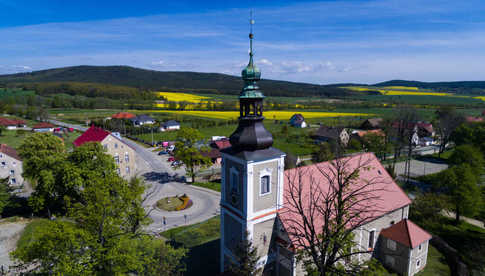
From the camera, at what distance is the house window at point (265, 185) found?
16456 mm

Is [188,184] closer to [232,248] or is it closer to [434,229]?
[232,248]

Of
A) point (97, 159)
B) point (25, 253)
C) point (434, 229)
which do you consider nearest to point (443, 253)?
point (434, 229)

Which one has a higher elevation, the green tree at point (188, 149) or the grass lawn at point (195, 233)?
the green tree at point (188, 149)

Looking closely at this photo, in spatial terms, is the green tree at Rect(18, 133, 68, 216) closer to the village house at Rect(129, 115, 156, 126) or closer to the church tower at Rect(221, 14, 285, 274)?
the church tower at Rect(221, 14, 285, 274)

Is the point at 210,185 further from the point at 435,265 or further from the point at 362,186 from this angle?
the point at 435,265

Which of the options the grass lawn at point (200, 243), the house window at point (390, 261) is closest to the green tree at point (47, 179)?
the grass lawn at point (200, 243)

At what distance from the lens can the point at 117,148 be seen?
4153 cm

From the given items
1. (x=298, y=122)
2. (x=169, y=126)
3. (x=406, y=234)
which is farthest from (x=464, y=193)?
(x=169, y=126)

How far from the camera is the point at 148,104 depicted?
133m

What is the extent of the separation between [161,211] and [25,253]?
19.5m

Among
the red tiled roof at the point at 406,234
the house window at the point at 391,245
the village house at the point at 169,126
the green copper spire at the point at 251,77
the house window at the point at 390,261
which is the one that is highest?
the green copper spire at the point at 251,77

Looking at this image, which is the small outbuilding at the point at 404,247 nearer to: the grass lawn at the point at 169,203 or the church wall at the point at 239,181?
the church wall at the point at 239,181

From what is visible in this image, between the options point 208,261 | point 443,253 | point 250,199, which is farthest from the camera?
point 443,253

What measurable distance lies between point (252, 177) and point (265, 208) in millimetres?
2540
